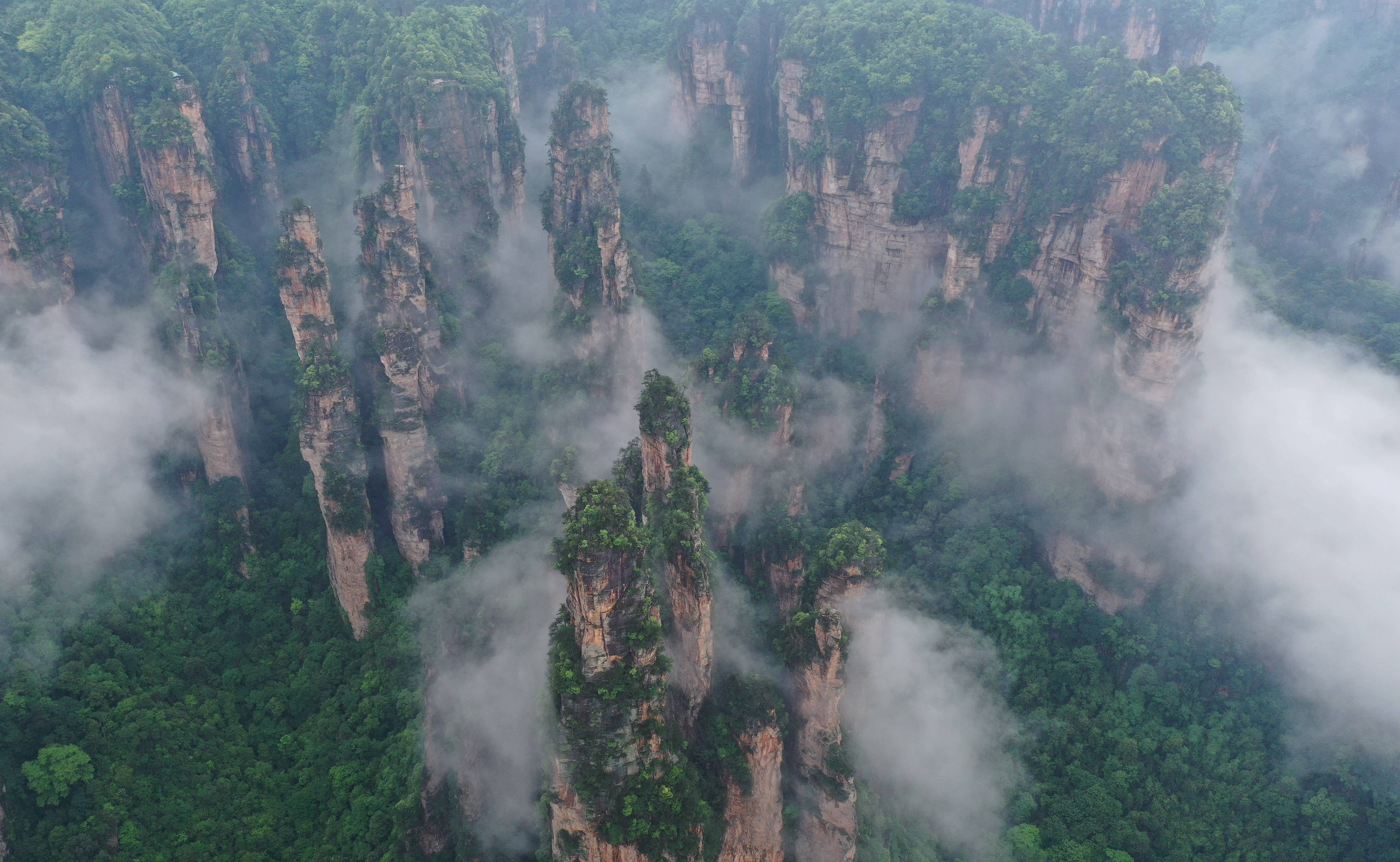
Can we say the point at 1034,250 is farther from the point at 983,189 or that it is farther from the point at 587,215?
the point at 587,215

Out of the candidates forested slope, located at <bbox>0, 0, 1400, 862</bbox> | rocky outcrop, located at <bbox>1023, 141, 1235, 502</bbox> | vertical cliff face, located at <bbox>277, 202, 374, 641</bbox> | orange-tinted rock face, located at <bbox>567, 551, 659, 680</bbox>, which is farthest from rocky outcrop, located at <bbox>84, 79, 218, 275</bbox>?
rocky outcrop, located at <bbox>1023, 141, 1235, 502</bbox>

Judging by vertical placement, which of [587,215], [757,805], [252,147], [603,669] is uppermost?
[252,147]

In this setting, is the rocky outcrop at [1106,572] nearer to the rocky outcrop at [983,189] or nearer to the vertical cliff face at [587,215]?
the rocky outcrop at [983,189]

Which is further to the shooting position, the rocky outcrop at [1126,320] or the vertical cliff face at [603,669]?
the rocky outcrop at [1126,320]

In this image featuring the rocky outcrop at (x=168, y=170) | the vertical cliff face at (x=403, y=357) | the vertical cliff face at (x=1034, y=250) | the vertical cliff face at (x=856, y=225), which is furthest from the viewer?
the vertical cliff face at (x=856, y=225)

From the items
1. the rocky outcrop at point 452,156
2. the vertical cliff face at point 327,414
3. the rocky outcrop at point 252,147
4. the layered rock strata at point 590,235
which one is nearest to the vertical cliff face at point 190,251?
the vertical cliff face at point 327,414

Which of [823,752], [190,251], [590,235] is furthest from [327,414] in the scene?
[823,752]
